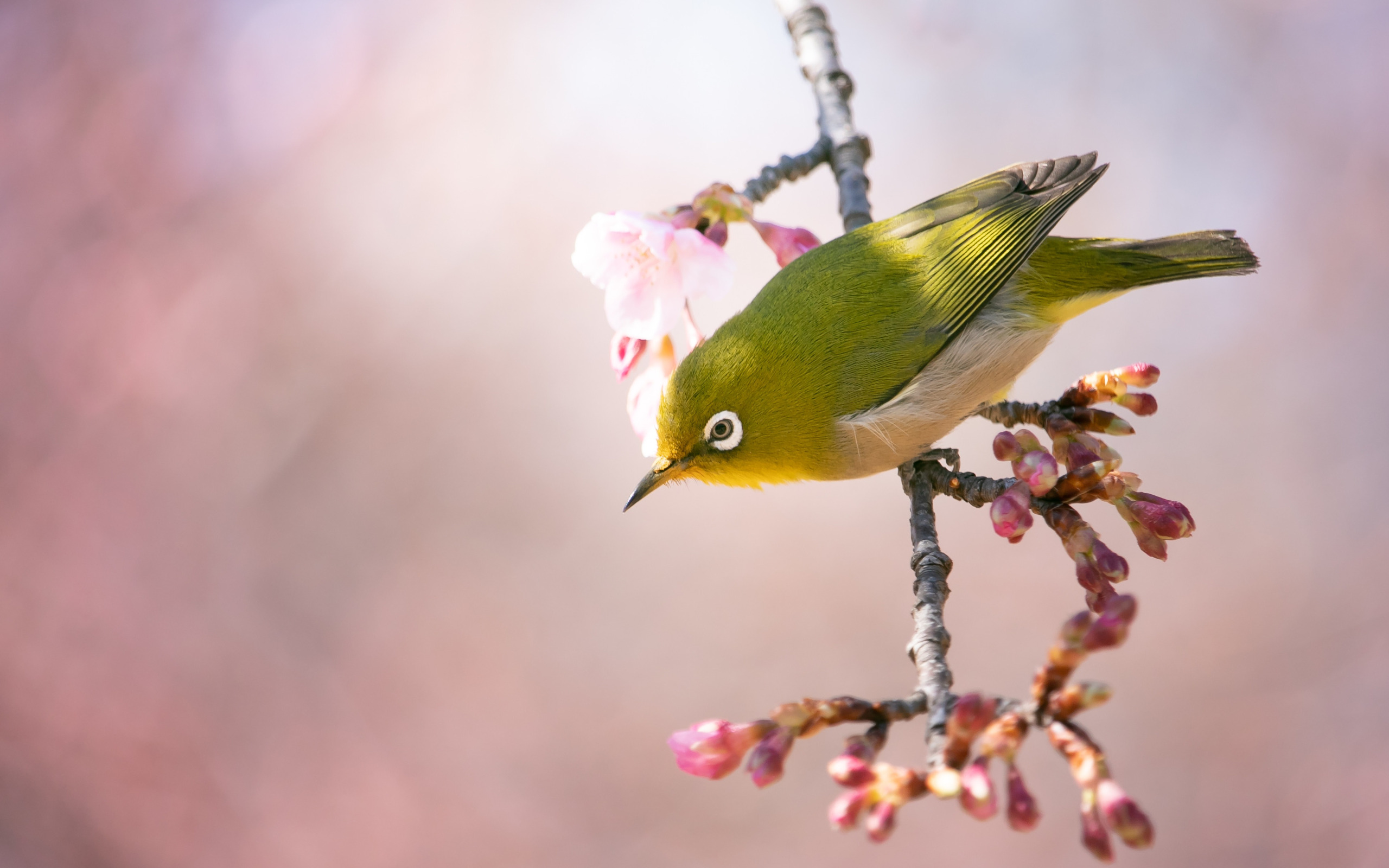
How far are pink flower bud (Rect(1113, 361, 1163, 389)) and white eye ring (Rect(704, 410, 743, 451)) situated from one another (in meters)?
0.50

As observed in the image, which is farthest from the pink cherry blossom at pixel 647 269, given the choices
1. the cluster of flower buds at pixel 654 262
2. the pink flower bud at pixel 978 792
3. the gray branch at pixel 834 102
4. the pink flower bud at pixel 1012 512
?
the pink flower bud at pixel 978 792

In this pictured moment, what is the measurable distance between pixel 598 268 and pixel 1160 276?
907mm

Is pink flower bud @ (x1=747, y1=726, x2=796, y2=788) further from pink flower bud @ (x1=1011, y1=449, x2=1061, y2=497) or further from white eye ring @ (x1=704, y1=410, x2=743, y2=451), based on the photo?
white eye ring @ (x1=704, y1=410, x2=743, y2=451)

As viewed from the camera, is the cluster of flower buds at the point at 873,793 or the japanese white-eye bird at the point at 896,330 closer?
the cluster of flower buds at the point at 873,793

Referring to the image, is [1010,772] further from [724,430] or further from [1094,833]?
[724,430]

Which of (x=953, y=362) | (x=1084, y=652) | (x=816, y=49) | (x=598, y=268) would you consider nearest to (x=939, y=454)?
(x=953, y=362)

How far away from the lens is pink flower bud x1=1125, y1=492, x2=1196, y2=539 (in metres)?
0.94

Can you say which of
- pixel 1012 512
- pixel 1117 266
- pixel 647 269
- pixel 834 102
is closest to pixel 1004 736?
pixel 1012 512

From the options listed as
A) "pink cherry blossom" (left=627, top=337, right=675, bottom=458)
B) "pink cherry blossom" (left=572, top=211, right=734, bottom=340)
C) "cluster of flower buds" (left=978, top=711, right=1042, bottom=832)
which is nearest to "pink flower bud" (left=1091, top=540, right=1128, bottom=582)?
"cluster of flower buds" (left=978, top=711, right=1042, bottom=832)

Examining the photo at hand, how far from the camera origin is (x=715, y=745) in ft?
2.51

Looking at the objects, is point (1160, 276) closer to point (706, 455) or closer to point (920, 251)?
point (920, 251)

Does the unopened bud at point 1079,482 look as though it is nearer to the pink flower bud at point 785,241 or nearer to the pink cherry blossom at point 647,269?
the pink cherry blossom at point 647,269

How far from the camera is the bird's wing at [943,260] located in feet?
4.42

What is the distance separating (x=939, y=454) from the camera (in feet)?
4.44
